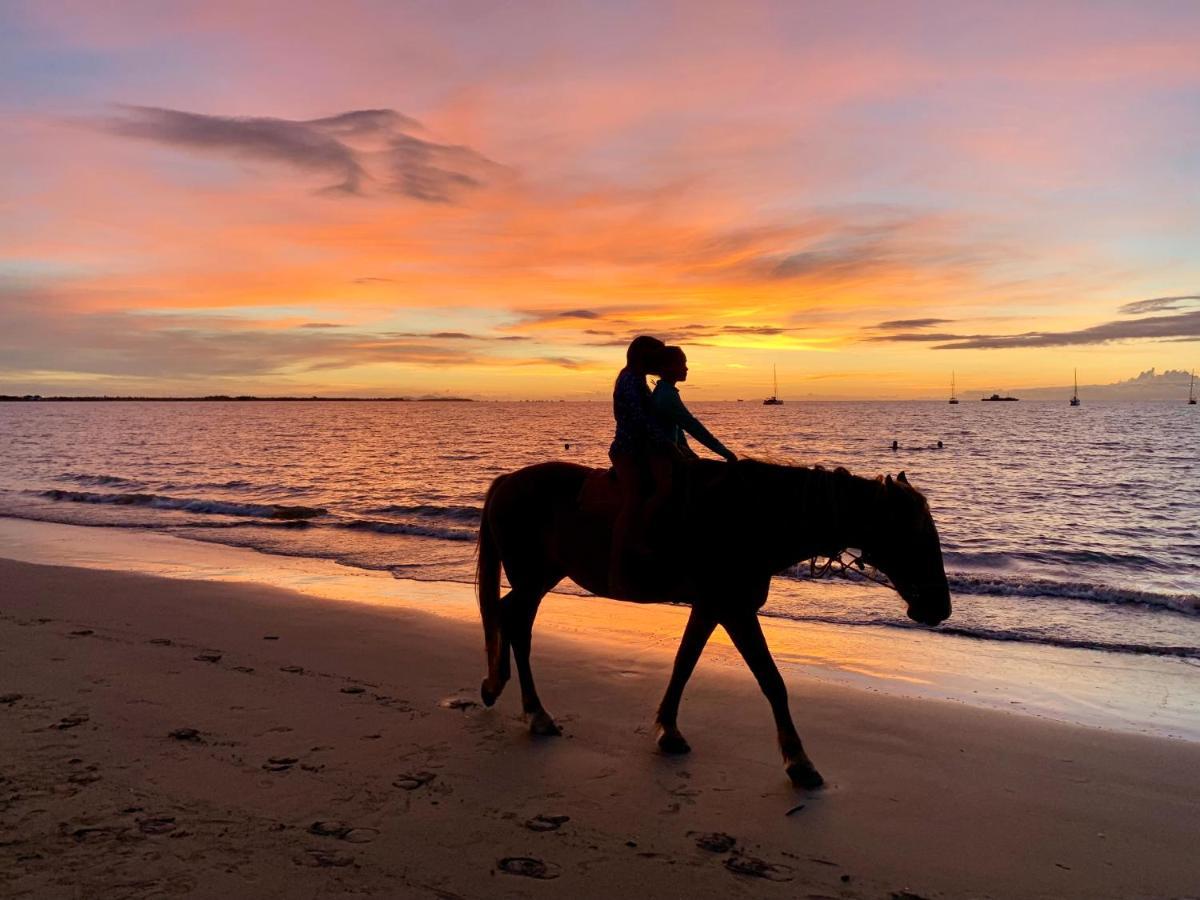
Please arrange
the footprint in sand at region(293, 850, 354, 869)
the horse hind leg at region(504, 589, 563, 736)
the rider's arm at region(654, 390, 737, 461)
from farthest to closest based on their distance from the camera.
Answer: the horse hind leg at region(504, 589, 563, 736)
the rider's arm at region(654, 390, 737, 461)
the footprint in sand at region(293, 850, 354, 869)

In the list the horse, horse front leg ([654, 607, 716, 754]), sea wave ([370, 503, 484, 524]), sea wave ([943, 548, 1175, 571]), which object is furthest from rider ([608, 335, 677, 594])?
sea wave ([370, 503, 484, 524])

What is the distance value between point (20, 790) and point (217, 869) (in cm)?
143

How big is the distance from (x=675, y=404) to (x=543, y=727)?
2.37m

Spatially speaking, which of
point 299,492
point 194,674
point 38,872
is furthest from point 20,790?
point 299,492

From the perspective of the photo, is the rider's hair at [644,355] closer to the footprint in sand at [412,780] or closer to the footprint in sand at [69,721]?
the footprint in sand at [412,780]

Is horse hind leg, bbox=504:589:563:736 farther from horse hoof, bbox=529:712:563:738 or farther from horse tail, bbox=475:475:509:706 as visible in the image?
horse hoof, bbox=529:712:563:738

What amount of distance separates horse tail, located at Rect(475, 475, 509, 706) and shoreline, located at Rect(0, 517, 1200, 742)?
2643mm

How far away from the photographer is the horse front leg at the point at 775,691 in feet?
15.1

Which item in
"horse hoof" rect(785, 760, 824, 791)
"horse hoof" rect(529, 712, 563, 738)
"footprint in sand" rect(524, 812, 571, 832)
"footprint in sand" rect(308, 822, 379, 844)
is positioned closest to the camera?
"footprint in sand" rect(308, 822, 379, 844)

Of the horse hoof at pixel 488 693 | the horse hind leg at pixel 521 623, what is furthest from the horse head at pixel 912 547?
the horse hoof at pixel 488 693

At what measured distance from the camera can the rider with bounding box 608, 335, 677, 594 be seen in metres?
5.02

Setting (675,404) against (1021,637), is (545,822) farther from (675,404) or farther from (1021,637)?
(1021,637)

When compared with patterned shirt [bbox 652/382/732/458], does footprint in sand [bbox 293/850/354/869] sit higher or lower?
lower

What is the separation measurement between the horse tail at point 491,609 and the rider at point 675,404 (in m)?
1.42
